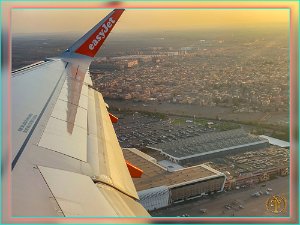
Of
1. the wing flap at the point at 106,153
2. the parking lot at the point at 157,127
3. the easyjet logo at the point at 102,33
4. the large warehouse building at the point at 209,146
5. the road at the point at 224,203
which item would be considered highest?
the easyjet logo at the point at 102,33

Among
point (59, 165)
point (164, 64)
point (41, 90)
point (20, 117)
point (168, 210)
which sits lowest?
point (168, 210)

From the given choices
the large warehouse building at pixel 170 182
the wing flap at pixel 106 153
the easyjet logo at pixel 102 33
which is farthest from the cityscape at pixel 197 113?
the wing flap at pixel 106 153

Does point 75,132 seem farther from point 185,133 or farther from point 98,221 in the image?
point 185,133

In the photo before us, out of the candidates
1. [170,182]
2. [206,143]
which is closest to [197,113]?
[206,143]

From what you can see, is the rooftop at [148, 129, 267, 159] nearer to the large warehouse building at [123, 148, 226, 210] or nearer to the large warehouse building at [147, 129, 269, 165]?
the large warehouse building at [147, 129, 269, 165]

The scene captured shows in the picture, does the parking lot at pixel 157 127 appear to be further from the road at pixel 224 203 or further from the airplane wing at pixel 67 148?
the airplane wing at pixel 67 148

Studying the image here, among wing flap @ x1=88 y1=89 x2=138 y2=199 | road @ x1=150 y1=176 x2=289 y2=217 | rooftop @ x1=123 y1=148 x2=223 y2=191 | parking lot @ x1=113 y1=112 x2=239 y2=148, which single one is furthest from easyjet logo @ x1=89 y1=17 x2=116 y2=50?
parking lot @ x1=113 y1=112 x2=239 y2=148

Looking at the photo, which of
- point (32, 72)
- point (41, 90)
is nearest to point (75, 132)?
point (41, 90)
